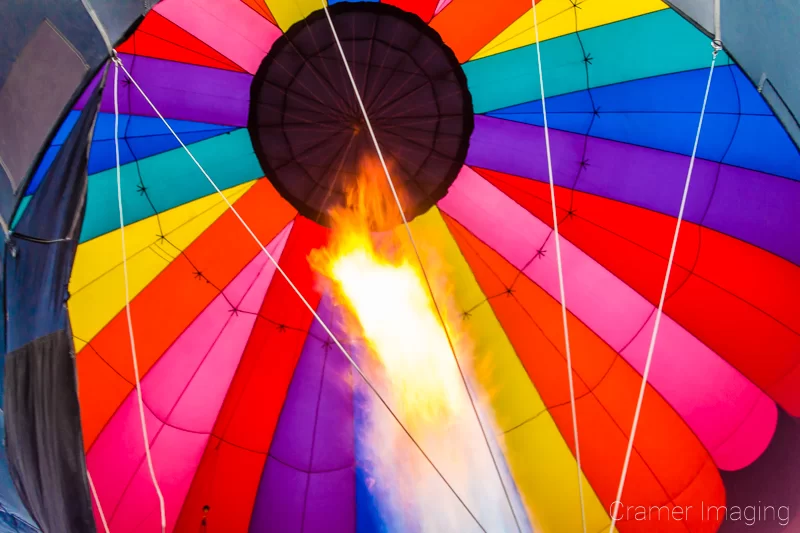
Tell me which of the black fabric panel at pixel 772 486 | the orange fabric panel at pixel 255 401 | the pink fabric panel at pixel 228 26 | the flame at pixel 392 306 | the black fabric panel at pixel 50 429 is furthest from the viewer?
the flame at pixel 392 306

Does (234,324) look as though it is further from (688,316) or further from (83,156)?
(688,316)

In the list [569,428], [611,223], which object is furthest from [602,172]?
[569,428]

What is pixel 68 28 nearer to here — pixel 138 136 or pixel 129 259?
pixel 138 136

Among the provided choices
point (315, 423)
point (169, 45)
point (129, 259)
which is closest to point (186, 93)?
point (169, 45)

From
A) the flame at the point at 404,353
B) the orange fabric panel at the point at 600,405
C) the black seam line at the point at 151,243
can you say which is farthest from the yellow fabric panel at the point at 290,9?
the orange fabric panel at the point at 600,405

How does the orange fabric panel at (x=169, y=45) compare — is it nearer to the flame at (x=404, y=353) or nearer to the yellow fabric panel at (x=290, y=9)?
the yellow fabric panel at (x=290, y=9)

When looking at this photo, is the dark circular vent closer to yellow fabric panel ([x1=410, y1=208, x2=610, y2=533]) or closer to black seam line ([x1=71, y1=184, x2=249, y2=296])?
black seam line ([x1=71, y1=184, x2=249, y2=296])
